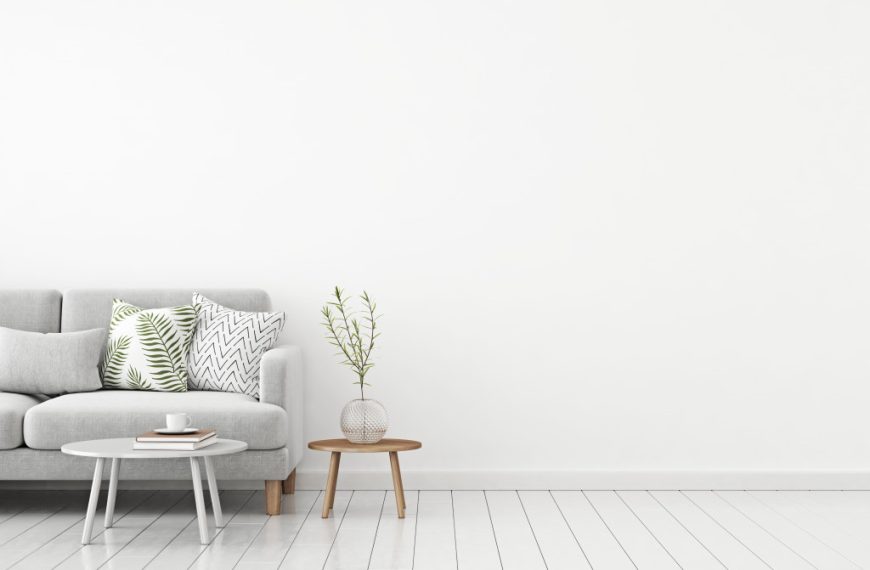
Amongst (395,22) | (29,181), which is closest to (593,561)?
(395,22)

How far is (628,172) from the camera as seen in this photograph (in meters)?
4.51

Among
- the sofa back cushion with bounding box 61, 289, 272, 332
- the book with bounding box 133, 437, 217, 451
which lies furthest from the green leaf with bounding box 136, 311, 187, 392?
the book with bounding box 133, 437, 217, 451

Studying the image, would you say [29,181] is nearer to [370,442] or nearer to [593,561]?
[370,442]

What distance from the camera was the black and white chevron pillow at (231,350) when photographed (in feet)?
13.3

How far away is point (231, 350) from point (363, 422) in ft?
2.17

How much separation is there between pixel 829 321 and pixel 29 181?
12.5ft

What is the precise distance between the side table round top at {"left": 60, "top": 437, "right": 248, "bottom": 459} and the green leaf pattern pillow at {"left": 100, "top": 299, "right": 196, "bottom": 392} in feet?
1.79

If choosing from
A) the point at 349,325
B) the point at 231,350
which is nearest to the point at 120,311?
the point at 231,350

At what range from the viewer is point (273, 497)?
3785 mm

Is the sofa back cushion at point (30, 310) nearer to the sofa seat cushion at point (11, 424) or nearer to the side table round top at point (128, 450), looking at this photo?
the sofa seat cushion at point (11, 424)

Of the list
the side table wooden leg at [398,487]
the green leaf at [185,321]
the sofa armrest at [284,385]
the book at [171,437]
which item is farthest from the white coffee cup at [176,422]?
the side table wooden leg at [398,487]

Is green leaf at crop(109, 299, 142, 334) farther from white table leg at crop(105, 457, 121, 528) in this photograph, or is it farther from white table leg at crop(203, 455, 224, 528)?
white table leg at crop(203, 455, 224, 528)

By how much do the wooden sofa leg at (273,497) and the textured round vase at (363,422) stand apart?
0.34 meters

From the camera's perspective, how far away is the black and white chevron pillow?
13.3ft
